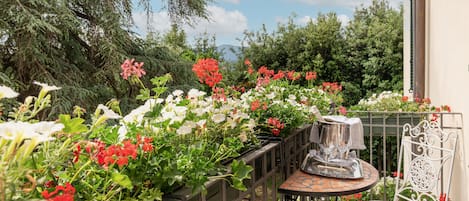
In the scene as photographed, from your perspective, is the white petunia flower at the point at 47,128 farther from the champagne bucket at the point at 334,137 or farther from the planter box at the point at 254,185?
the champagne bucket at the point at 334,137

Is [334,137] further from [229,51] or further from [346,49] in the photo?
[346,49]

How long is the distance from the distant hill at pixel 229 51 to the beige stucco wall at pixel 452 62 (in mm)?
2955

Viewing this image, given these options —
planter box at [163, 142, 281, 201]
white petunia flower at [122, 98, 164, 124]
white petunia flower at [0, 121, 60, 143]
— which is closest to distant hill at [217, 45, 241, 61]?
planter box at [163, 142, 281, 201]

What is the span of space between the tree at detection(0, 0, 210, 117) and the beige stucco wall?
2.63m

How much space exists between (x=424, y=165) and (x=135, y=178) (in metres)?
2.63

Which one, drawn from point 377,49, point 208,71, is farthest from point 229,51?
point 208,71

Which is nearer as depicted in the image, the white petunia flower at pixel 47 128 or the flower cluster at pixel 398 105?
the white petunia flower at pixel 47 128

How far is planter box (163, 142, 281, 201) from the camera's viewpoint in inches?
37.1

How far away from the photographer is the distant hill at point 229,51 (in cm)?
619

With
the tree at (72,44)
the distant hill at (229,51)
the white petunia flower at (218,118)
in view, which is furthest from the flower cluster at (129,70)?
the distant hill at (229,51)

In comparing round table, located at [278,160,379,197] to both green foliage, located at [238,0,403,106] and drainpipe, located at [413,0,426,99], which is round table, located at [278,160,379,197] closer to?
drainpipe, located at [413,0,426,99]

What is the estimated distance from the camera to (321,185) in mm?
1740

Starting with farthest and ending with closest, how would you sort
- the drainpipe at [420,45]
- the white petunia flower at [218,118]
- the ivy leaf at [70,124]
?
1. the drainpipe at [420,45]
2. the white petunia flower at [218,118]
3. the ivy leaf at [70,124]

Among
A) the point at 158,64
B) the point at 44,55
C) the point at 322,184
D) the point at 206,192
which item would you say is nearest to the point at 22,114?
the point at 206,192
